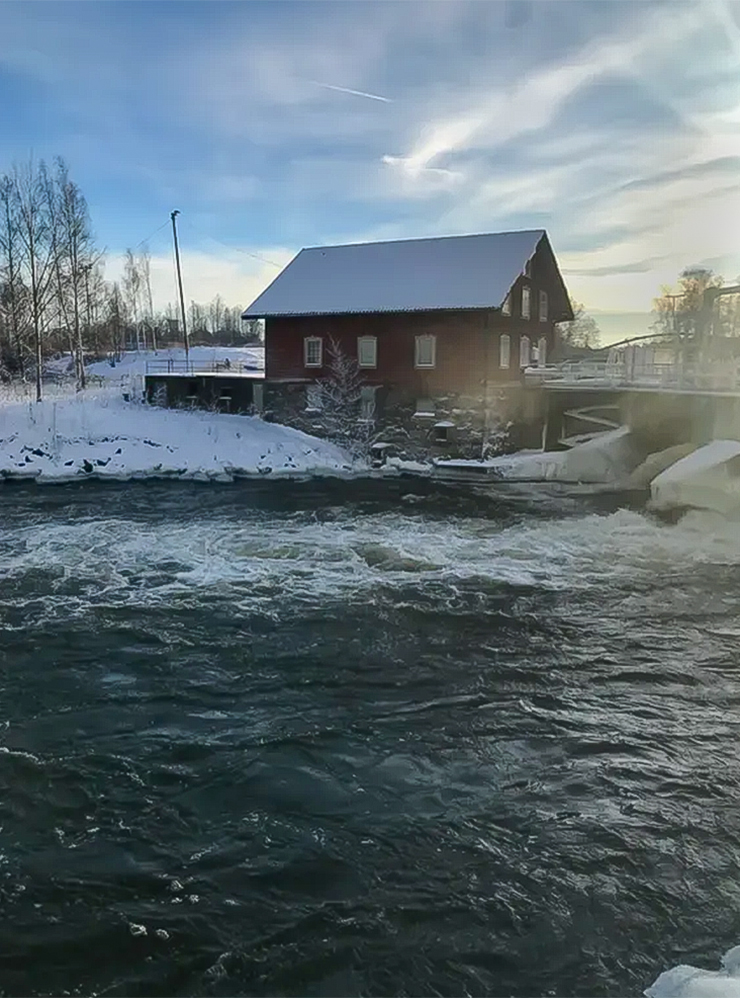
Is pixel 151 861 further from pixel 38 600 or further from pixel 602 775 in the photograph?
pixel 38 600

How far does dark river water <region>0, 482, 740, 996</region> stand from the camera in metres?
4.21

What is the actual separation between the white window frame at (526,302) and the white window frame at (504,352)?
1.81m

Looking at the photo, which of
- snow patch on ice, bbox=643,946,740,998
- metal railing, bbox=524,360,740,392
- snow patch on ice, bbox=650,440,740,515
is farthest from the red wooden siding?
snow patch on ice, bbox=643,946,740,998

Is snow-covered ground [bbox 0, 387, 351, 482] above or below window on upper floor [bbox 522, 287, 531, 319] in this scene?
below

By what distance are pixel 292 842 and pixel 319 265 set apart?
94.4 feet

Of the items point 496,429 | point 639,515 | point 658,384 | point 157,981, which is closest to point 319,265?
point 496,429

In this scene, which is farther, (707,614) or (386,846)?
(707,614)

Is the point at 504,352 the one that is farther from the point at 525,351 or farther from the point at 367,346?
the point at 367,346

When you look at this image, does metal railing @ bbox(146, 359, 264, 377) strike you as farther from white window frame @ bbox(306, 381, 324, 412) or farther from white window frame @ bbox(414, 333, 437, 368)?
white window frame @ bbox(414, 333, 437, 368)

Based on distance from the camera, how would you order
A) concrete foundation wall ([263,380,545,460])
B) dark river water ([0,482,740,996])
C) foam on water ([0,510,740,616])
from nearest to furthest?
dark river water ([0,482,740,996]), foam on water ([0,510,740,616]), concrete foundation wall ([263,380,545,460])

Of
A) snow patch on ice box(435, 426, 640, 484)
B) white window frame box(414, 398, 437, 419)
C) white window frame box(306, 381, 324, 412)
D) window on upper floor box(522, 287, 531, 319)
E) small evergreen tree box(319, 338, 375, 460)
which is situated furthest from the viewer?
window on upper floor box(522, 287, 531, 319)

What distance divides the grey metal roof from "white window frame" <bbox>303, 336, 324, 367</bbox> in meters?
1.03

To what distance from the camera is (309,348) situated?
95.2 ft

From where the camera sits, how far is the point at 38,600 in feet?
33.4
